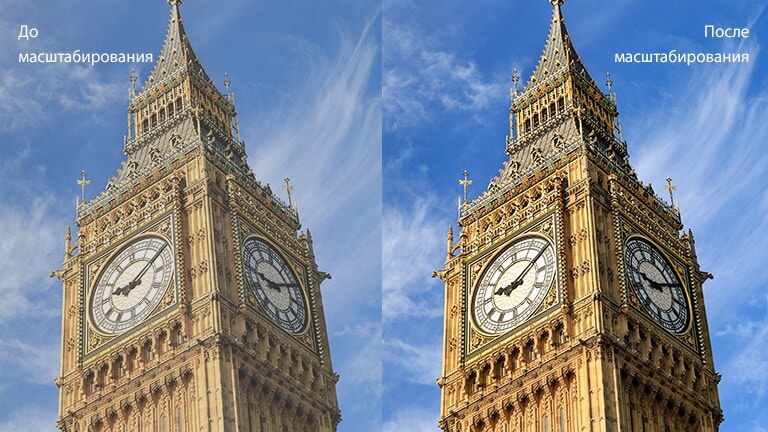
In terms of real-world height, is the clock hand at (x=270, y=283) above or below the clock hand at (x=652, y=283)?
above

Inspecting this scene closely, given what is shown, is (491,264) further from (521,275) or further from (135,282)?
(135,282)

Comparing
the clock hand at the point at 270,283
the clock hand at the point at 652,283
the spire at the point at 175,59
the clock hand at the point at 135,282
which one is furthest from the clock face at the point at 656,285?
the spire at the point at 175,59

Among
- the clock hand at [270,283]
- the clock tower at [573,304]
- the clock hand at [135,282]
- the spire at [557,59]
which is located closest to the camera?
the clock tower at [573,304]

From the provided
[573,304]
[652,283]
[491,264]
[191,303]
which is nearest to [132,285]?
[191,303]

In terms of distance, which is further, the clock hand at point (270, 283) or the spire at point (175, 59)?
the spire at point (175, 59)

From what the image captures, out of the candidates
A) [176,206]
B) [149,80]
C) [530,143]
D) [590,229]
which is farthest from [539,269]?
[149,80]

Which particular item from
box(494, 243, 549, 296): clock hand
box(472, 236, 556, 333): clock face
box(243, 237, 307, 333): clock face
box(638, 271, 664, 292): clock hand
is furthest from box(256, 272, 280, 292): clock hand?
box(638, 271, 664, 292): clock hand

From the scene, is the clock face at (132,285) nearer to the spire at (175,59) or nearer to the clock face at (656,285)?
the spire at (175,59)

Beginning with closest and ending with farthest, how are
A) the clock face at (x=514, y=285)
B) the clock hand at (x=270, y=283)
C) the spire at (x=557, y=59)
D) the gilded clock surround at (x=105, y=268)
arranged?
the clock face at (x=514, y=285) → the gilded clock surround at (x=105, y=268) → the clock hand at (x=270, y=283) → the spire at (x=557, y=59)
